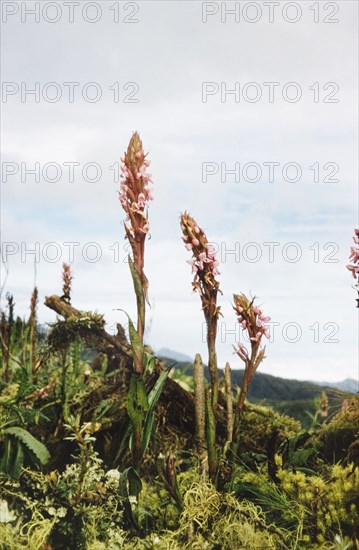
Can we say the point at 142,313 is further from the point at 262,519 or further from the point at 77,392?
the point at 77,392

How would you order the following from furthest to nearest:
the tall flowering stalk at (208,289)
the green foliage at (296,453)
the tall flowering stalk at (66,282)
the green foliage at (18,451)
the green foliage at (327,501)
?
the tall flowering stalk at (66,282)
the green foliage at (18,451)
the green foliage at (296,453)
the tall flowering stalk at (208,289)
the green foliage at (327,501)

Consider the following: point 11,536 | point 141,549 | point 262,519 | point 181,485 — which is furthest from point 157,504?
point 11,536

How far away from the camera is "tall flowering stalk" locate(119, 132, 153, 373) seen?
124 inches

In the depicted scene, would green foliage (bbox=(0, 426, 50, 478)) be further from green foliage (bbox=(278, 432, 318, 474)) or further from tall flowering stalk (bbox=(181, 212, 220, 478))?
green foliage (bbox=(278, 432, 318, 474))

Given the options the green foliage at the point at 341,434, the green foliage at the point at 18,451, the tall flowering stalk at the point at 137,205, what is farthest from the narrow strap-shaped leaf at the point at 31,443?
the green foliage at the point at 341,434

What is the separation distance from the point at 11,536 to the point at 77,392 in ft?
4.98

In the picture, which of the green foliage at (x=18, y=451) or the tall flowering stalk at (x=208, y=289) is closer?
the tall flowering stalk at (x=208, y=289)

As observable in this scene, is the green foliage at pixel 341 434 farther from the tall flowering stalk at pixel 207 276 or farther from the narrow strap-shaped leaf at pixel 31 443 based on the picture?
the narrow strap-shaped leaf at pixel 31 443

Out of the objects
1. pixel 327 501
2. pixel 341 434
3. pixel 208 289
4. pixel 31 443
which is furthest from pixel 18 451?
pixel 341 434

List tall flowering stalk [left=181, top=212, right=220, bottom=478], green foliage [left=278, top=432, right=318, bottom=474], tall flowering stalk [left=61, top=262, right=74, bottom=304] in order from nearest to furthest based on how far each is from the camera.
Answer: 1. tall flowering stalk [left=181, top=212, right=220, bottom=478]
2. green foliage [left=278, top=432, right=318, bottom=474]
3. tall flowering stalk [left=61, top=262, right=74, bottom=304]

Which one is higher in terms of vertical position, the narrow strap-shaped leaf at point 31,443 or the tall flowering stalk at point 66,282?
the tall flowering stalk at point 66,282

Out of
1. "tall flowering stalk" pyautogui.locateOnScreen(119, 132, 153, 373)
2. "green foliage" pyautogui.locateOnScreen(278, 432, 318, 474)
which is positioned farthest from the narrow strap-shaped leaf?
"green foliage" pyautogui.locateOnScreen(278, 432, 318, 474)

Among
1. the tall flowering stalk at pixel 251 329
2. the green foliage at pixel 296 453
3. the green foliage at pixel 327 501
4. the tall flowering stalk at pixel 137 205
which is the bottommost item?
the green foliage at pixel 327 501

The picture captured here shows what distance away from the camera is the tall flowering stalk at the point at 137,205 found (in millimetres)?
3160
